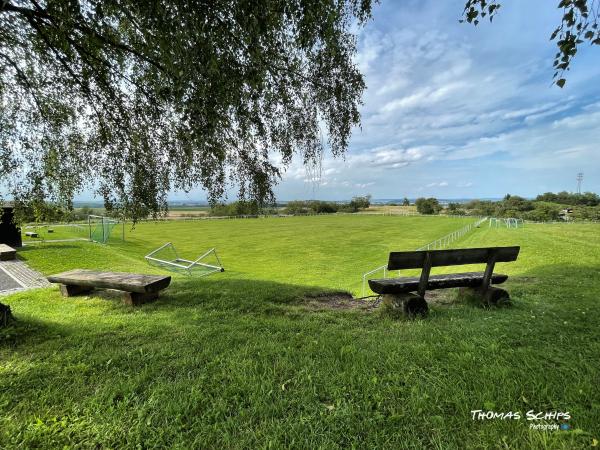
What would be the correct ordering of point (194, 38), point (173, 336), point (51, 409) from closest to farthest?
point (51, 409), point (194, 38), point (173, 336)

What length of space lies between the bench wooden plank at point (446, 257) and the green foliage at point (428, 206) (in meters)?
105

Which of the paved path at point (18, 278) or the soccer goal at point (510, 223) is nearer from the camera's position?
the paved path at point (18, 278)

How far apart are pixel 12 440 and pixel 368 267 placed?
827 inches

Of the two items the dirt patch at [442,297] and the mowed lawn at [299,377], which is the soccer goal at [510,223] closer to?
the dirt patch at [442,297]

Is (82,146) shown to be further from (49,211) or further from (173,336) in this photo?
(173,336)

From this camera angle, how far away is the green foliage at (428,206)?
335 feet

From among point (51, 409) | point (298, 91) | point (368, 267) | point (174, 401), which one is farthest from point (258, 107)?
point (368, 267)

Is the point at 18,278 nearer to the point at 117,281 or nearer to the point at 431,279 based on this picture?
the point at 117,281

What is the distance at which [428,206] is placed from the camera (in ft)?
340

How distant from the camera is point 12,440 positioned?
2.04 m

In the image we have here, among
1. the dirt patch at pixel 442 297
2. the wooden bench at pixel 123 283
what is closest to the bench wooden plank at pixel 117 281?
the wooden bench at pixel 123 283

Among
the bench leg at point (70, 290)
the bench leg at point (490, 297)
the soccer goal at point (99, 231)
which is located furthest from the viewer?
the soccer goal at point (99, 231)

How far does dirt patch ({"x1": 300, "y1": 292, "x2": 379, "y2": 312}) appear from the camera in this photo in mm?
5395

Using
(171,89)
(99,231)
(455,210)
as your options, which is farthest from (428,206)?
(171,89)
